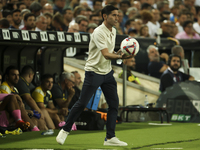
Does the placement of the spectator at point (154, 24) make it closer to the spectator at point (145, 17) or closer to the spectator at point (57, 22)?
the spectator at point (145, 17)

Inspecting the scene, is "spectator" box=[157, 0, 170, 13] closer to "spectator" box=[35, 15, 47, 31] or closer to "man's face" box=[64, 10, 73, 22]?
"man's face" box=[64, 10, 73, 22]

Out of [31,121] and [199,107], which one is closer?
[31,121]

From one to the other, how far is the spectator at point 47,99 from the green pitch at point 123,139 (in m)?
0.79

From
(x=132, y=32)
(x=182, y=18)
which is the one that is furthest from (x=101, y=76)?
(x=182, y=18)

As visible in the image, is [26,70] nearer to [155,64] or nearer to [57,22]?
[57,22]

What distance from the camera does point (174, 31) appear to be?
51.2ft

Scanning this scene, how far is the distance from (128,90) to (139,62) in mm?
1450

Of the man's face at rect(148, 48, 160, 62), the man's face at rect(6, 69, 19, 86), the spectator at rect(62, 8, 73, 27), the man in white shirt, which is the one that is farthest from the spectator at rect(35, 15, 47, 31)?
the man in white shirt

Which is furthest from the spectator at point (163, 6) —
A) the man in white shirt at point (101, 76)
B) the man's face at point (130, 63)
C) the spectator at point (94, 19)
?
the man in white shirt at point (101, 76)

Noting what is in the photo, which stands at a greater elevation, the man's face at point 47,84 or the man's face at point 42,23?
the man's face at point 42,23

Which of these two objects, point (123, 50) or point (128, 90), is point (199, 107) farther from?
point (123, 50)

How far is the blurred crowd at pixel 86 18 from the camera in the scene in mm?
11617

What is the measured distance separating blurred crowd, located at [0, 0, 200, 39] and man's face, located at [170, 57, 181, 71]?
105cm

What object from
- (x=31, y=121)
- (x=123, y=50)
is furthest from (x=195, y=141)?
(x=31, y=121)
